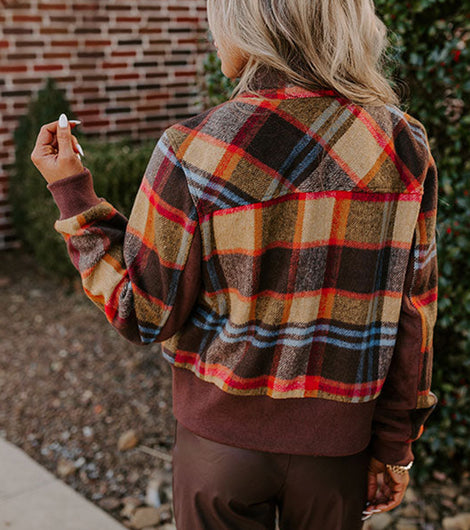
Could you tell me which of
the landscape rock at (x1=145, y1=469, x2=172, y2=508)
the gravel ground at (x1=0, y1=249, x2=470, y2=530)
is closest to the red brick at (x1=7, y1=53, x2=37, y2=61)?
the gravel ground at (x1=0, y1=249, x2=470, y2=530)

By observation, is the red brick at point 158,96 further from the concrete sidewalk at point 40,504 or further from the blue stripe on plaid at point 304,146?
the blue stripe on plaid at point 304,146

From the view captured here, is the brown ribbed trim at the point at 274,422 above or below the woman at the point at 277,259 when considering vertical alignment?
below

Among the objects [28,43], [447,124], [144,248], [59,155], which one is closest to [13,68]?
[28,43]

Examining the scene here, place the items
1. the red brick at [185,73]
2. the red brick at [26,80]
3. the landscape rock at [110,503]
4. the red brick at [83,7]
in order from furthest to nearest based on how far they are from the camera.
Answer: the red brick at [185,73] → the red brick at [83,7] → the red brick at [26,80] → the landscape rock at [110,503]

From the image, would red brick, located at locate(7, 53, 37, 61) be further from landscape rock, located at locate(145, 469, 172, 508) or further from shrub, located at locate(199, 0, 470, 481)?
landscape rock, located at locate(145, 469, 172, 508)

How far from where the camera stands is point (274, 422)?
1.36 m

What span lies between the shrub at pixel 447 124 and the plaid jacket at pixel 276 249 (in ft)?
3.52

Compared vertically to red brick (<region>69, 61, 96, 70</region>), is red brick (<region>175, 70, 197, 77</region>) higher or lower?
lower

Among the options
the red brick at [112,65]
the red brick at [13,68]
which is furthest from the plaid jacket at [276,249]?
the red brick at [112,65]

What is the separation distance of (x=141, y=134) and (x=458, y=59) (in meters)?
3.90

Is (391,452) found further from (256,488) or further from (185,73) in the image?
(185,73)

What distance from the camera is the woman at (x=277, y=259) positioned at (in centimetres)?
123

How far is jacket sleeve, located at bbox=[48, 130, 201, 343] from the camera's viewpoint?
1.25 metres

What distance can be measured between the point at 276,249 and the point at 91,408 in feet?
8.30
